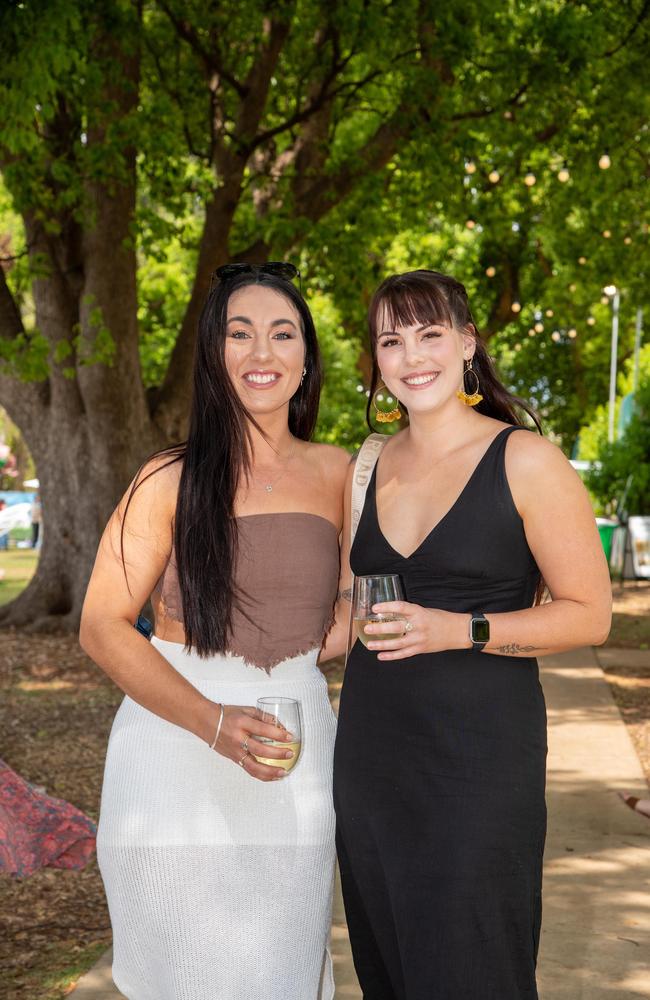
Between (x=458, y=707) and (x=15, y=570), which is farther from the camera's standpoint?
(x=15, y=570)

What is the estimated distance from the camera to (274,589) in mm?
2768

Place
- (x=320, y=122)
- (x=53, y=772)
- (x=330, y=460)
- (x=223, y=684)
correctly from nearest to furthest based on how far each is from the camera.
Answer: (x=223, y=684)
(x=330, y=460)
(x=53, y=772)
(x=320, y=122)

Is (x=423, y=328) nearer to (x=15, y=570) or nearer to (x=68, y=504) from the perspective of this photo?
(x=68, y=504)

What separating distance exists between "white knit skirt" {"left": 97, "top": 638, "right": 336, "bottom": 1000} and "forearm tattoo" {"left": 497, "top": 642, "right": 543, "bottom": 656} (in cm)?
50

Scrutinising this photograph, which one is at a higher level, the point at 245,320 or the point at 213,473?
the point at 245,320

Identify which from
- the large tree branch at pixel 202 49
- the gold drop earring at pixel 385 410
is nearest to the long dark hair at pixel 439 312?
the gold drop earring at pixel 385 410

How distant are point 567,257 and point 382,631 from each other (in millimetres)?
17501

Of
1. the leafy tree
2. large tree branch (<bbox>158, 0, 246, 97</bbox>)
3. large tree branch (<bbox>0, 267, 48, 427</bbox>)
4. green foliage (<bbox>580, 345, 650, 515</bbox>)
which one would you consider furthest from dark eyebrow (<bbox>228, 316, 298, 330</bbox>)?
green foliage (<bbox>580, 345, 650, 515</bbox>)

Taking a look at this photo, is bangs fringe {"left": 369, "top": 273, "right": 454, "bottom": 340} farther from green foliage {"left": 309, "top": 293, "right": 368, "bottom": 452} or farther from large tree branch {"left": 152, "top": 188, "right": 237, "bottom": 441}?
green foliage {"left": 309, "top": 293, "right": 368, "bottom": 452}

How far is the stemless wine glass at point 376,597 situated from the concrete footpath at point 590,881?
2286mm

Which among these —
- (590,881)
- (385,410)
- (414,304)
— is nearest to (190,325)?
(590,881)

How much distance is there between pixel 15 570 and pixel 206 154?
1202cm

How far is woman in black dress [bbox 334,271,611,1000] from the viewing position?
2494 mm

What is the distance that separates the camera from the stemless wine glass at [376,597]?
2.45 meters
